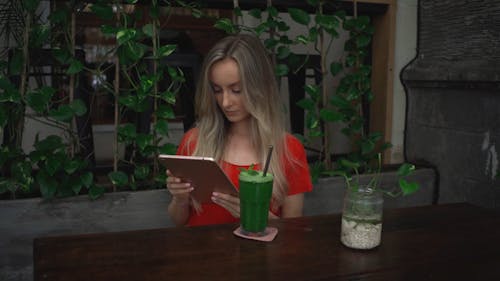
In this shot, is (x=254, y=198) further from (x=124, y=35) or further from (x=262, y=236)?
(x=124, y=35)

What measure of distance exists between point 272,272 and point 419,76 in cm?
200

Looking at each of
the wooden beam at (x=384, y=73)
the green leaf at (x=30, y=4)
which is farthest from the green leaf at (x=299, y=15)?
the green leaf at (x=30, y=4)

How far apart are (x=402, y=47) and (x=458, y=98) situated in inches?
18.6

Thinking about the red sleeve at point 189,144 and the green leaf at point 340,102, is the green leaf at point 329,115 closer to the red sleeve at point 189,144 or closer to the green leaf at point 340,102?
the green leaf at point 340,102

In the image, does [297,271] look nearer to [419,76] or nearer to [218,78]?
[218,78]

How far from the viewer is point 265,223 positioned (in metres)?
1.08

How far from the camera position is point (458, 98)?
2.38 metres

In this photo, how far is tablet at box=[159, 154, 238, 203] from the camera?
106cm

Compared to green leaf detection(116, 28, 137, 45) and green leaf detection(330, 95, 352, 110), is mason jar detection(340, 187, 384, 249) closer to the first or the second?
green leaf detection(116, 28, 137, 45)

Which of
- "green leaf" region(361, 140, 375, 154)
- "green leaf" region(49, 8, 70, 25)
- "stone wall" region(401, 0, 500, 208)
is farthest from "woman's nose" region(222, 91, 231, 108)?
"stone wall" region(401, 0, 500, 208)

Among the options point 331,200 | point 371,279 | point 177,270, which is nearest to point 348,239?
point 371,279

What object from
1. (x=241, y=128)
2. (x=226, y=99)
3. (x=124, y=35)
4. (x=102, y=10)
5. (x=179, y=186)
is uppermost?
(x=102, y=10)

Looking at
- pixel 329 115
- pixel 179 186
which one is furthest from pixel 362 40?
Answer: pixel 179 186

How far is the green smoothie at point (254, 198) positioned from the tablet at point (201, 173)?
0.08m
